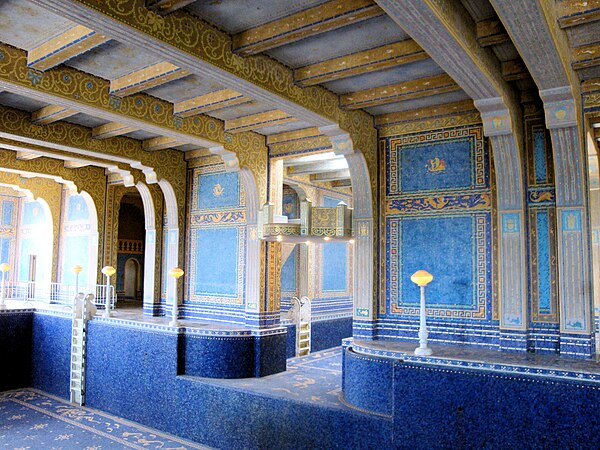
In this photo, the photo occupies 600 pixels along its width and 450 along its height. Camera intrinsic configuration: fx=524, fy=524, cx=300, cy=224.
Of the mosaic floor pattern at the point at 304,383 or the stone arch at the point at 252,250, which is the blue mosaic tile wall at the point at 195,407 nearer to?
the mosaic floor pattern at the point at 304,383

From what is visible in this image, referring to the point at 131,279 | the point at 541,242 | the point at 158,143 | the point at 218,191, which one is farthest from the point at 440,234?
the point at 131,279

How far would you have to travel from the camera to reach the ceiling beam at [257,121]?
21.5 ft

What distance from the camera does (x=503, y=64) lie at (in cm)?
477

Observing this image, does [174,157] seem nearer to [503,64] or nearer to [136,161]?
[136,161]

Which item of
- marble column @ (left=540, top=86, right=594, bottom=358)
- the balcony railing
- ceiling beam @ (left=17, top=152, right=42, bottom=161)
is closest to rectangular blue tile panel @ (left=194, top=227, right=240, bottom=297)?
the balcony railing

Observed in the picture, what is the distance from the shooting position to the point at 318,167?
31.2 ft

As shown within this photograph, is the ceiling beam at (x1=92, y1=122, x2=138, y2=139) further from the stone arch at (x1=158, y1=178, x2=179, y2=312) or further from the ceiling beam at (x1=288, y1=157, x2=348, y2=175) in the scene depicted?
the ceiling beam at (x1=288, y1=157, x2=348, y2=175)

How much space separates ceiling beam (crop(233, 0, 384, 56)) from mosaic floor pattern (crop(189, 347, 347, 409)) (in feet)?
11.6

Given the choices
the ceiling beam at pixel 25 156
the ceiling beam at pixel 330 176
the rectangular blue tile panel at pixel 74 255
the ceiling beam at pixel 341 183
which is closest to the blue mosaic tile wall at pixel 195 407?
the rectangular blue tile panel at pixel 74 255

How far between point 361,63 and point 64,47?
2.61 meters

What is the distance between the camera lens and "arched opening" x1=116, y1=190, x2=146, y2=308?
1325 cm

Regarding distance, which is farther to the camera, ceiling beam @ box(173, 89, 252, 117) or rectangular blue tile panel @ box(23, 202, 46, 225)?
rectangular blue tile panel @ box(23, 202, 46, 225)

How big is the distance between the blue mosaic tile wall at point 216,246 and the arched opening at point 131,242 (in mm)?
5008

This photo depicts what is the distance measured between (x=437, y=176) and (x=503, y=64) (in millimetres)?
1672
